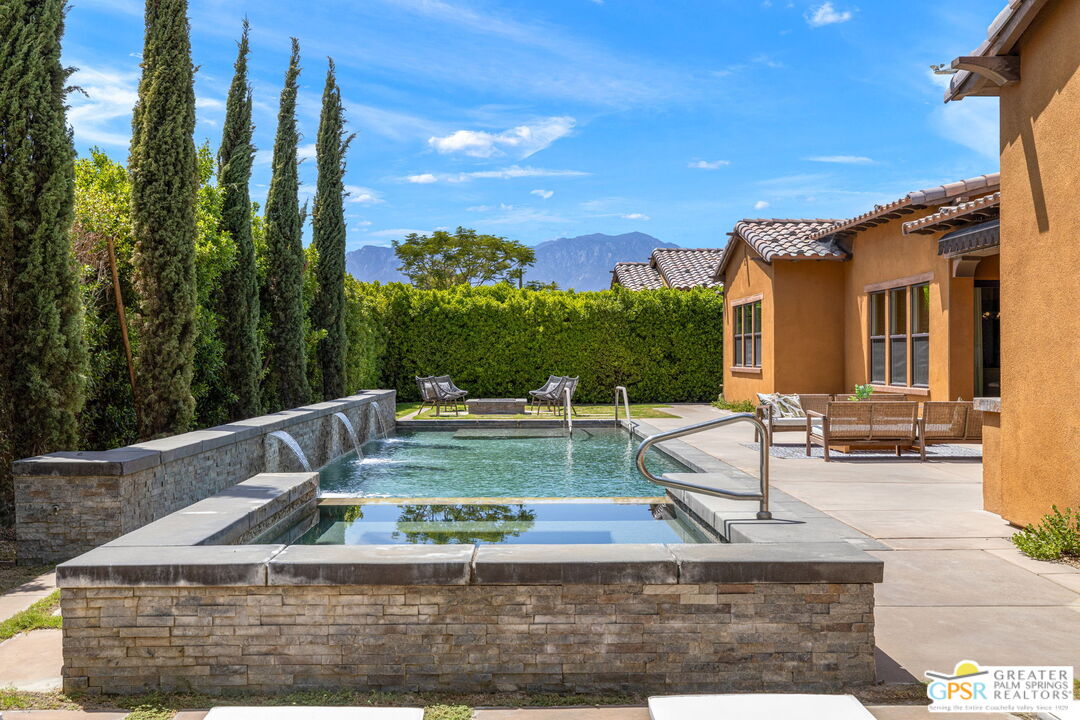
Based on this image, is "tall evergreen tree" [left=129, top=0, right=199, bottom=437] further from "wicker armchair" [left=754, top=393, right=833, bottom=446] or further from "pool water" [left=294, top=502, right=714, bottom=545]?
"wicker armchair" [left=754, top=393, right=833, bottom=446]

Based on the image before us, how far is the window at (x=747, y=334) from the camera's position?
18812mm

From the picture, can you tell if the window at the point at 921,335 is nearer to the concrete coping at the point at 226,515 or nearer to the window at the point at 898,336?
the window at the point at 898,336

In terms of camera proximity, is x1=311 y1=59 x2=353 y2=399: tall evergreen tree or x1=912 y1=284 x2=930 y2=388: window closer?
x1=912 y1=284 x2=930 y2=388: window

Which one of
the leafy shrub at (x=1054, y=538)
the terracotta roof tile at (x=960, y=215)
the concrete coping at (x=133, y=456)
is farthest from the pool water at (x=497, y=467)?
the terracotta roof tile at (x=960, y=215)

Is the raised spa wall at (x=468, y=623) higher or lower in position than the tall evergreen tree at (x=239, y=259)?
lower

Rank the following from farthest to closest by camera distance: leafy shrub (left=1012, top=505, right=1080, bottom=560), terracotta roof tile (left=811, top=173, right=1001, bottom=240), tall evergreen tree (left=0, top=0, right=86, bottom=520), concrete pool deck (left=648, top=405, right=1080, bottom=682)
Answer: terracotta roof tile (left=811, top=173, right=1001, bottom=240)
tall evergreen tree (left=0, top=0, right=86, bottom=520)
leafy shrub (left=1012, top=505, right=1080, bottom=560)
concrete pool deck (left=648, top=405, right=1080, bottom=682)

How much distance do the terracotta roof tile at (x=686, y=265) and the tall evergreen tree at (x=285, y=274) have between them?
1648 centimetres

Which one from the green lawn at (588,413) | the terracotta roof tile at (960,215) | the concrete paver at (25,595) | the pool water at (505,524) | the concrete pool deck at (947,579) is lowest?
the concrete paver at (25,595)

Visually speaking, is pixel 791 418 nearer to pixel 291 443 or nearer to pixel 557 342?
pixel 291 443

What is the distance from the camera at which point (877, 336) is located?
15.4 meters

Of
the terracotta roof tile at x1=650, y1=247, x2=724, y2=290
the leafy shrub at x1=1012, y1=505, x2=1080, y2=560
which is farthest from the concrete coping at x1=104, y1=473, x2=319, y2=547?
the terracotta roof tile at x1=650, y1=247, x2=724, y2=290

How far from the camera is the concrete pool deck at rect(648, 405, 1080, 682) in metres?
3.91

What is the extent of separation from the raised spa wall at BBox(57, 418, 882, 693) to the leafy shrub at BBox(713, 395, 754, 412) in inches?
577

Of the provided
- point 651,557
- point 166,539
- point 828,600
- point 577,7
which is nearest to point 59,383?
point 166,539
